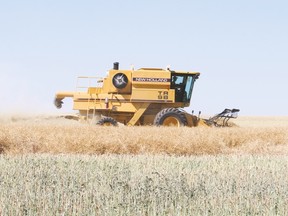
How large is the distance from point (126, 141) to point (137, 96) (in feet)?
15.7

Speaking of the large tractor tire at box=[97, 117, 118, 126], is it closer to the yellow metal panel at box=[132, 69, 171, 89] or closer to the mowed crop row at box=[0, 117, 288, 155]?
the yellow metal panel at box=[132, 69, 171, 89]

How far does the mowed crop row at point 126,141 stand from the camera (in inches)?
496

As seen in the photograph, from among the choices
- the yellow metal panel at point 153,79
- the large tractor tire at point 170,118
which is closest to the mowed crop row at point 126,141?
the large tractor tire at point 170,118

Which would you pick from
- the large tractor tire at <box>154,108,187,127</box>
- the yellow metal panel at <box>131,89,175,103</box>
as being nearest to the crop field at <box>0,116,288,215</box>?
the large tractor tire at <box>154,108,187,127</box>

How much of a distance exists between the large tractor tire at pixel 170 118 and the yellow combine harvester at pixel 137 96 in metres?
0.57

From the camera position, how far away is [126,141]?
1276 centimetres

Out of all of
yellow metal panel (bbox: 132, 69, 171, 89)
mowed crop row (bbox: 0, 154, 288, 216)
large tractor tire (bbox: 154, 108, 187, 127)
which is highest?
yellow metal panel (bbox: 132, 69, 171, 89)

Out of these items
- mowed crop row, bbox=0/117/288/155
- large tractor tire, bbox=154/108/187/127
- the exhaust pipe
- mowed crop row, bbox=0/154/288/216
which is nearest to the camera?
mowed crop row, bbox=0/154/288/216

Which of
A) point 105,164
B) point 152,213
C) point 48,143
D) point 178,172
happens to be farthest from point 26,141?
point 152,213

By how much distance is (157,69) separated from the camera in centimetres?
1780

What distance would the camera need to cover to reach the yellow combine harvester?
685 inches

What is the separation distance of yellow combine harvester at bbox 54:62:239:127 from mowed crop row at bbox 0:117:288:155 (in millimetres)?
3339

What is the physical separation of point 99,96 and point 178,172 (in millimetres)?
10355

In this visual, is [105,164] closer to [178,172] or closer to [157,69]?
[178,172]
